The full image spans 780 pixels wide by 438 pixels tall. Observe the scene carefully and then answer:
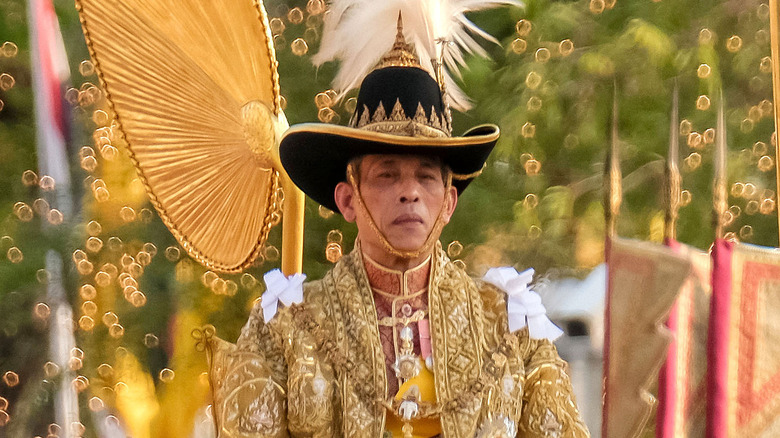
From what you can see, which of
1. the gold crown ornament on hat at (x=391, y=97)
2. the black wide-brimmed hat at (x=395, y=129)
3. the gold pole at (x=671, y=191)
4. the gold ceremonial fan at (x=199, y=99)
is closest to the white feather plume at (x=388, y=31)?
the gold crown ornament on hat at (x=391, y=97)

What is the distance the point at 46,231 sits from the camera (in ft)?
9.77

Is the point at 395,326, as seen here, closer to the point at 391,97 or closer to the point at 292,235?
the point at 391,97

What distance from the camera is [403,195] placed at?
175 cm

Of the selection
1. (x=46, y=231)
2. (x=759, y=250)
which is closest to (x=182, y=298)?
(x=46, y=231)

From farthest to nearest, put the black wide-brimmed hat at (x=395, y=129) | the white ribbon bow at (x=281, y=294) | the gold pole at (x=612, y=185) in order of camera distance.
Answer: the gold pole at (x=612, y=185) < the white ribbon bow at (x=281, y=294) < the black wide-brimmed hat at (x=395, y=129)

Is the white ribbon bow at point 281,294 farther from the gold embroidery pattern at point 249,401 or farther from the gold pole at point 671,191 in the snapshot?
the gold pole at point 671,191

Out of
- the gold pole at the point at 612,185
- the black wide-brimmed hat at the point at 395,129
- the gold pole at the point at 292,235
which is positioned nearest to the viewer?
the black wide-brimmed hat at the point at 395,129

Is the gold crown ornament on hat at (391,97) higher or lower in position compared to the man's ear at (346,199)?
higher

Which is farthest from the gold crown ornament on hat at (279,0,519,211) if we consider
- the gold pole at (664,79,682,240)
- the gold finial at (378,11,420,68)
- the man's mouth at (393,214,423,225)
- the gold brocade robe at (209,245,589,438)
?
the gold pole at (664,79,682,240)

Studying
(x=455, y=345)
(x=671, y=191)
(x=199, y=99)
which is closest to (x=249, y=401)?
(x=455, y=345)

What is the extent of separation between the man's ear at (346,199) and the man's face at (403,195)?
0.17ft

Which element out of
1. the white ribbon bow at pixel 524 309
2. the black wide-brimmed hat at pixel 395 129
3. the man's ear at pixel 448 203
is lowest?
the white ribbon bow at pixel 524 309

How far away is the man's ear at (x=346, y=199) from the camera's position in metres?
1.87

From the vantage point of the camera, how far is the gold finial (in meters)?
1.79
